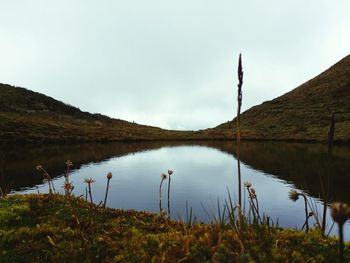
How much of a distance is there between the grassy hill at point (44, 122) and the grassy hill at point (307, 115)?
3821cm

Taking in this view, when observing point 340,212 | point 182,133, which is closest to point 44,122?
point 182,133

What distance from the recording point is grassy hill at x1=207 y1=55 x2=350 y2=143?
11859 cm

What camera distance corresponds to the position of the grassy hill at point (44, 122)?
8775cm

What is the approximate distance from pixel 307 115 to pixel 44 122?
377ft

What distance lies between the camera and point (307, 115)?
151000 mm

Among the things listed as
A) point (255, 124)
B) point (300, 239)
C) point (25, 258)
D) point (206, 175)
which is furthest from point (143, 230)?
point (255, 124)

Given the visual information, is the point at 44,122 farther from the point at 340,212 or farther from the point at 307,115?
the point at 307,115

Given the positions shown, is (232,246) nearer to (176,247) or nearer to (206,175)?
(176,247)

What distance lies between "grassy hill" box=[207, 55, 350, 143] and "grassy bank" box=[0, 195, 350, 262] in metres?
95.5

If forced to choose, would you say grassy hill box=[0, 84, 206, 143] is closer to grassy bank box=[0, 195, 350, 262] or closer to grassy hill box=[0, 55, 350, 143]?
grassy hill box=[0, 55, 350, 143]

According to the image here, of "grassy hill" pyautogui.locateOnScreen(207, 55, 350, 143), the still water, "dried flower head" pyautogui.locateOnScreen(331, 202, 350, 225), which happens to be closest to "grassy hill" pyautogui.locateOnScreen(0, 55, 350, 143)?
"grassy hill" pyautogui.locateOnScreen(207, 55, 350, 143)

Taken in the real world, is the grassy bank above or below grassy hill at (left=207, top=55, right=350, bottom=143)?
below

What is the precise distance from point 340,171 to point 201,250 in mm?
43294

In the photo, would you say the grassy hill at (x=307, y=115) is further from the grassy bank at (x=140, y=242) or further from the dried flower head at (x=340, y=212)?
the dried flower head at (x=340, y=212)
